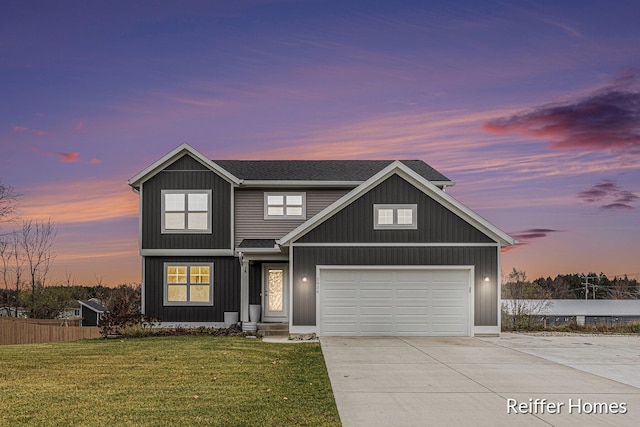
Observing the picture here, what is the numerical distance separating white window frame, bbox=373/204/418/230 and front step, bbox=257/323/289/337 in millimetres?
4867

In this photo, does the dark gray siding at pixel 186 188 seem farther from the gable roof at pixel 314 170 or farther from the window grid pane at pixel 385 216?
the window grid pane at pixel 385 216

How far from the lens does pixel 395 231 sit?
20984 mm

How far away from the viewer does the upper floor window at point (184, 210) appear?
23.5 meters

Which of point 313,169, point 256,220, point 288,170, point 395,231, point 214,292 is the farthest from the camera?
point 313,169

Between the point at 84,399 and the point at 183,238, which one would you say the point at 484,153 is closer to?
the point at 183,238

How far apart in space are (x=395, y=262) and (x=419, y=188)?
2708 millimetres

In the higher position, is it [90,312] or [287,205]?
[287,205]

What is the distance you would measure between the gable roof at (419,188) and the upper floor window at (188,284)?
454cm

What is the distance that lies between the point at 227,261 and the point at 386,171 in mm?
7263

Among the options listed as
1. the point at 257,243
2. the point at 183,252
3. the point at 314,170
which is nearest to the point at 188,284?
the point at 183,252

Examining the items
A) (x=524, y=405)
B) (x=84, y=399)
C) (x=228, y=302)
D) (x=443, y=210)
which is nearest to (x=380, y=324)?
(x=443, y=210)

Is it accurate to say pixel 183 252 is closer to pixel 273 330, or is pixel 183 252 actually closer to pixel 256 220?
pixel 256 220

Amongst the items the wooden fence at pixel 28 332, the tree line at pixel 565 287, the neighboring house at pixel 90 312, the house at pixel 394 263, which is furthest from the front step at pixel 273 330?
the neighboring house at pixel 90 312

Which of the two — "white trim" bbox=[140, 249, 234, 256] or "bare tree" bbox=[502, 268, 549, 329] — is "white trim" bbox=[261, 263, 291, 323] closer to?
"white trim" bbox=[140, 249, 234, 256]
